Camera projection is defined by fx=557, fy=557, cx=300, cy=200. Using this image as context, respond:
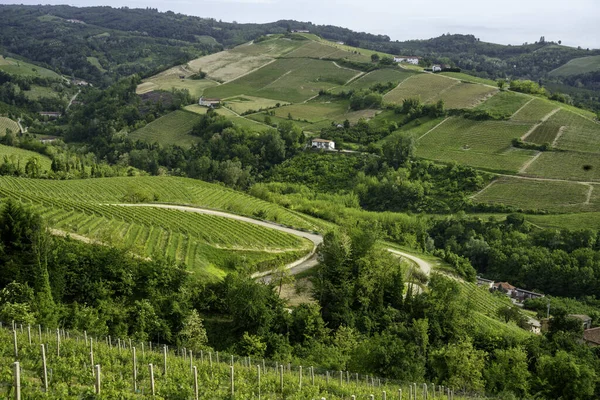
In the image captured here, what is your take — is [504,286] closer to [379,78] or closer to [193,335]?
[193,335]

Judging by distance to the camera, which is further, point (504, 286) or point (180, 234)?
point (504, 286)

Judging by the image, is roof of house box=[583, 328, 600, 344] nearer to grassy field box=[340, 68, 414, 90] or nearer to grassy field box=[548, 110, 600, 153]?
grassy field box=[548, 110, 600, 153]

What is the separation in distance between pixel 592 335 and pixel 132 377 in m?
50.6

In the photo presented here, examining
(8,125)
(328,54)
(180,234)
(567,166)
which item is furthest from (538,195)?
(8,125)

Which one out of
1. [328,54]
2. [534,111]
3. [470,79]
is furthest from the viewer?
[328,54]

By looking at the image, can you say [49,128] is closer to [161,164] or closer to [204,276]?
[161,164]

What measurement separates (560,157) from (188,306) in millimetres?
82907

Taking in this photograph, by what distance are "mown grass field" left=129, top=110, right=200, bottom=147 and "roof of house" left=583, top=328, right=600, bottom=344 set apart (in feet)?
300

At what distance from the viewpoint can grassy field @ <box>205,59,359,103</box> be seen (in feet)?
520

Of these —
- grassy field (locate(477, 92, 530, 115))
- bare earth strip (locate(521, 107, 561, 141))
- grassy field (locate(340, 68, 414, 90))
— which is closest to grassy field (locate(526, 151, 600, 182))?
bare earth strip (locate(521, 107, 561, 141))

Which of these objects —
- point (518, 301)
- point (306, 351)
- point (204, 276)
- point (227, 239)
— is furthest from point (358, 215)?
point (306, 351)

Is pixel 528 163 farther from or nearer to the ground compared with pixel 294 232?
farther from the ground

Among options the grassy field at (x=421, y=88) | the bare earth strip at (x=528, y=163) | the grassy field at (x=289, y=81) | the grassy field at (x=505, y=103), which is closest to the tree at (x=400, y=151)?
the bare earth strip at (x=528, y=163)

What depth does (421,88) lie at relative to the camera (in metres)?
143
